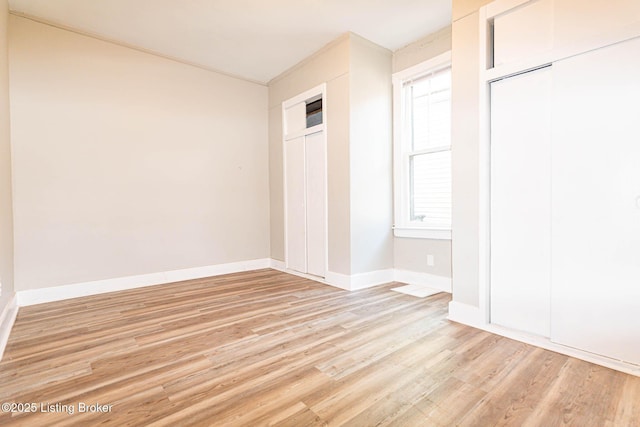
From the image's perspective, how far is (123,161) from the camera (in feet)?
12.5

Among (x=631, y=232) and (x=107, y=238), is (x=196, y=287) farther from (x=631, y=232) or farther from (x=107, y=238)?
(x=631, y=232)

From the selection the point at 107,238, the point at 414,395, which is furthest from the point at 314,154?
the point at 414,395

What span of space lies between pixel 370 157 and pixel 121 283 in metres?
3.47

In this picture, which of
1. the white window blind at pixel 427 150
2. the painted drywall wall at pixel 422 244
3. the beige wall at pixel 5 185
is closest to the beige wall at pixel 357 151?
the painted drywall wall at pixel 422 244

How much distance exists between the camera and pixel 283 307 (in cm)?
308

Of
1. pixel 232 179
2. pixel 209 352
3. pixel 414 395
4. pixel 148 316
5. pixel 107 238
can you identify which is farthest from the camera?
pixel 232 179

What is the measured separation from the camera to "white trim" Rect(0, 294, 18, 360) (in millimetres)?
2232

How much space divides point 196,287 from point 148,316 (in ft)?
3.39

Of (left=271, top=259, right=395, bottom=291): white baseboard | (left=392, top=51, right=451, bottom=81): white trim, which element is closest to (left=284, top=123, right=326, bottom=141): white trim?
(left=392, top=51, right=451, bottom=81): white trim

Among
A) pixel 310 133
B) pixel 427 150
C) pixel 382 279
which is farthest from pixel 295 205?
pixel 427 150

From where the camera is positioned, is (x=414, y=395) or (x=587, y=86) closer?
(x=414, y=395)

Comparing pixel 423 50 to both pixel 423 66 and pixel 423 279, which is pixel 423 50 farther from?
pixel 423 279

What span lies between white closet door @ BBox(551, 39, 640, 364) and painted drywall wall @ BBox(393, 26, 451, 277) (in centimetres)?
150

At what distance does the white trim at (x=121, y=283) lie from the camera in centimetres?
329
